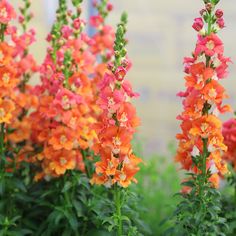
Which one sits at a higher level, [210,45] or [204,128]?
[210,45]

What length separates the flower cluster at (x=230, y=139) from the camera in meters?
2.80

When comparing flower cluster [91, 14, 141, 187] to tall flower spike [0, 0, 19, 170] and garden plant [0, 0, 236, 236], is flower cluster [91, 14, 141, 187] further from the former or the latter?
tall flower spike [0, 0, 19, 170]

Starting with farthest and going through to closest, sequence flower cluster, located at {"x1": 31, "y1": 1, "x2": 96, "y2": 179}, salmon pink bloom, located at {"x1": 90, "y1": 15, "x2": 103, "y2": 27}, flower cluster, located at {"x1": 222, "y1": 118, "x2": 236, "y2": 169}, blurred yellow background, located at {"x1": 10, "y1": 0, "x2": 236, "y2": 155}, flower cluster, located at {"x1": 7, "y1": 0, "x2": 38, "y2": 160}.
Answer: blurred yellow background, located at {"x1": 10, "y1": 0, "x2": 236, "y2": 155} → salmon pink bloom, located at {"x1": 90, "y1": 15, "x2": 103, "y2": 27} → flower cluster, located at {"x1": 7, "y1": 0, "x2": 38, "y2": 160} → flower cluster, located at {"x1": 222, "y1": 118, "x2": 236, "y2": 169} → flower cluster, located at {"x1": 31, "y1": 1, "x2": 96, "y2": 179}

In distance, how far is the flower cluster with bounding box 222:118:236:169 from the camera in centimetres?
280

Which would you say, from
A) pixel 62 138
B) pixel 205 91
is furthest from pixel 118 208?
pixel 205 91

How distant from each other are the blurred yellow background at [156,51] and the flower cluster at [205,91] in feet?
6.86

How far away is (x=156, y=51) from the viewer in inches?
187

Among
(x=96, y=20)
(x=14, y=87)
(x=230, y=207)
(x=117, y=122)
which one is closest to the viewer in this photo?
(x=117, y=122)

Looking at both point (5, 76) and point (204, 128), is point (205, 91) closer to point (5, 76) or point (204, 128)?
point (204, 128)

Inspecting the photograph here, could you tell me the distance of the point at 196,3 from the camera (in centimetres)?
449

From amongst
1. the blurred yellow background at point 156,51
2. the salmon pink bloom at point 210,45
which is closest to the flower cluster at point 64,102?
the salmon pink bloom at point 210,45

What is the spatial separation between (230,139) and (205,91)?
532mm

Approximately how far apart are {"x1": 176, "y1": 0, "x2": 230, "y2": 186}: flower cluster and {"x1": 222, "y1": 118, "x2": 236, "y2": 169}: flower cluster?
331 millimetres

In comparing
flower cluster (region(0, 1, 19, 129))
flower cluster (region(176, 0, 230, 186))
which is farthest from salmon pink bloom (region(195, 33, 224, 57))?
flower cluster (region(0, 1, 19, 129))
